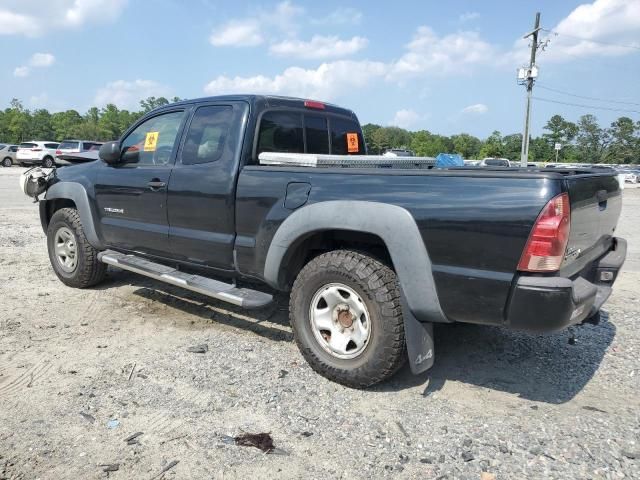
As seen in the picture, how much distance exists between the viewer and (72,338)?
421 cm

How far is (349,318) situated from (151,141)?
2.66m

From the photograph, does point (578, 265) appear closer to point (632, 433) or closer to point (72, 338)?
point (632, 433)

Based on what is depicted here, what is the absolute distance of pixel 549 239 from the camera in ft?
8.55

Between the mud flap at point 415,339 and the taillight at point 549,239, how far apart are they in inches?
28.2

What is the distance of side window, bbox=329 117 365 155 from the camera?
194 inches

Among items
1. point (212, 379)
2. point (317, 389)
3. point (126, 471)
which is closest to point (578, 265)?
point (317, 389)

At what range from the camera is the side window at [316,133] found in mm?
4598

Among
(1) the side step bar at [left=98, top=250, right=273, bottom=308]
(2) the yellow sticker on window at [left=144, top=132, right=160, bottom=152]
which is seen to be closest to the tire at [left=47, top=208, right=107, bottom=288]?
(1) the side step bar at [left=98, top=250, right=273, bottom=308]

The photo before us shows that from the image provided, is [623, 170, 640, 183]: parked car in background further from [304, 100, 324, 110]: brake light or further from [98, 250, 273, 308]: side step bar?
[98, 250, 273, 308]: side step bar

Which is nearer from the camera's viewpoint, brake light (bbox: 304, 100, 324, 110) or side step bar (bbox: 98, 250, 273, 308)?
side step bar (bbox: 98, 250, 273, 308)

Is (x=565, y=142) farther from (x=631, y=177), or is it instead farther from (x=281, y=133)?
(x=281, y=133)

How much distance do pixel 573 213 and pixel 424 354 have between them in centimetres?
117

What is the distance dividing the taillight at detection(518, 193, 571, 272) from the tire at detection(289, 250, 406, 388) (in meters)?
0.83

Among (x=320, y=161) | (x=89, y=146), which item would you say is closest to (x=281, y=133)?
(x=320, y=161)
